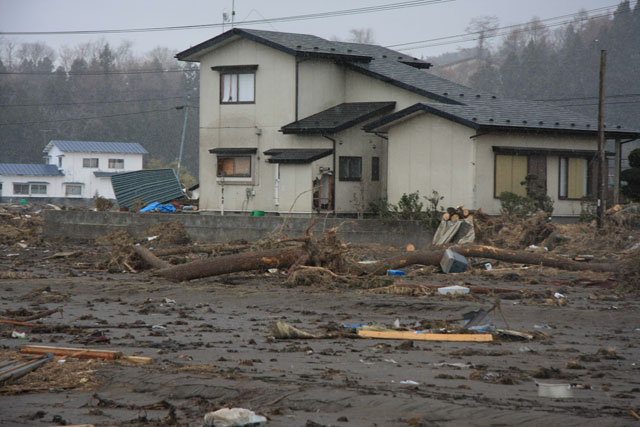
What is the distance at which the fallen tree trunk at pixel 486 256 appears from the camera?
695 inches

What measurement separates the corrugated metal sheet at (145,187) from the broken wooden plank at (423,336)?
24795 mm

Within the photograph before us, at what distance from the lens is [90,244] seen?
28.5 m

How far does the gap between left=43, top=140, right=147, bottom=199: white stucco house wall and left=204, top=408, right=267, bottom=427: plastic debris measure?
6705 centimetres

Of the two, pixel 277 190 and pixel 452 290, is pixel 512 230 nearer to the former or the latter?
pixel 452 290

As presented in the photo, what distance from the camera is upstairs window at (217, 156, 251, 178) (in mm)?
31203

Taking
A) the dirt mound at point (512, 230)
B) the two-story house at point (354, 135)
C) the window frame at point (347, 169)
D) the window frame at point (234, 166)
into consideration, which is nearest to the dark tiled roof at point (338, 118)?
the two-story house at point (354, 135)

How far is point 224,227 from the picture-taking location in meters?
26.8

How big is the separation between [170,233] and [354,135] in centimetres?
747

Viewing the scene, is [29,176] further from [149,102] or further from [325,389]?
[325,389]

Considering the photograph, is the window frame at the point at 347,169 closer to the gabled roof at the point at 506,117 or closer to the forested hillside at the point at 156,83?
the gabled roof at the point at 506,117

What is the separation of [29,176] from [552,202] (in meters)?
53.8

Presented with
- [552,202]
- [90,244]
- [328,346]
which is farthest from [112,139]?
[328,346]

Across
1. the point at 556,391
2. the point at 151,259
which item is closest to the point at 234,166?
the point at 151,259

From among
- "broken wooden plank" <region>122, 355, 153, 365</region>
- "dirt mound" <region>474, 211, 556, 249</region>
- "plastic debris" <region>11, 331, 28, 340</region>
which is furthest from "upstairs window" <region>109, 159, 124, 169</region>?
"broken wooden plank" <region>122, 355, 153, 365</region>
